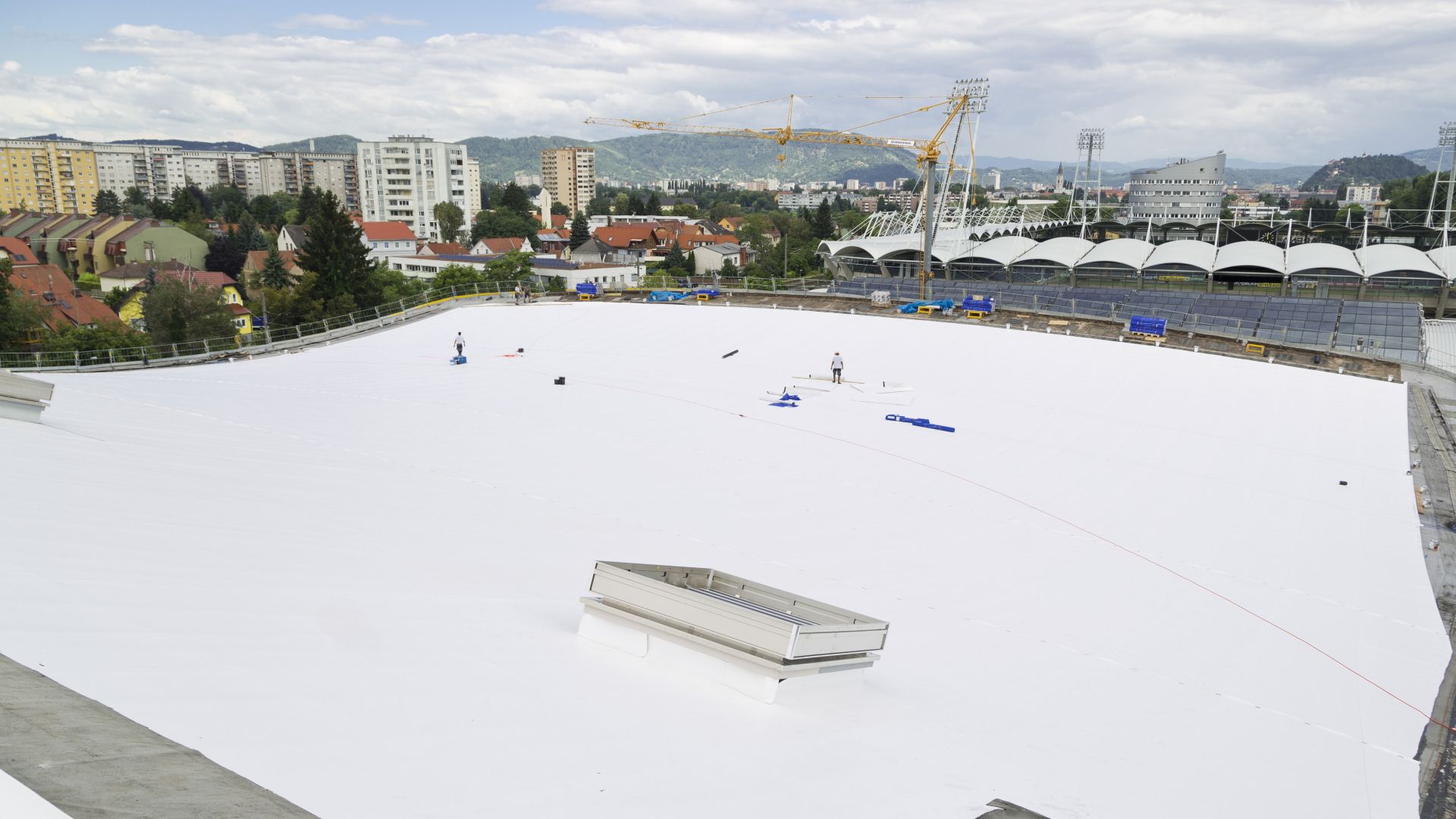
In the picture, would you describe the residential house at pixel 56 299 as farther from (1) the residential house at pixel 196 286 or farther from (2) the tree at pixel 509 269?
(2) the tree at pixel 509 269

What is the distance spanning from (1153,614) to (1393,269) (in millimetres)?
34535

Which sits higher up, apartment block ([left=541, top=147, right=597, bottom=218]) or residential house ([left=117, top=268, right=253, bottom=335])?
apartment block ([left=541, top=147, right=597, bottom=218])

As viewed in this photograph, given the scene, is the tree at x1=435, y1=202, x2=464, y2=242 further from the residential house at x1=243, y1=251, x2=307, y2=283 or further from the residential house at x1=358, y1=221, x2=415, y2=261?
the residential house at x1=243, y1=251, x2=307, y2=283

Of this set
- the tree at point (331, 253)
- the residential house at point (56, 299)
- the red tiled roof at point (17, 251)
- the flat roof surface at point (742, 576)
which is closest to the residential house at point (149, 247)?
the red tiled roof at point (17, 251)

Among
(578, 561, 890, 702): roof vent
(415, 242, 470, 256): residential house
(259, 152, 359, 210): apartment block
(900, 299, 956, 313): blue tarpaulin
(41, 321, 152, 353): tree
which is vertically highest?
(259, 152, 359, 210): apartment block

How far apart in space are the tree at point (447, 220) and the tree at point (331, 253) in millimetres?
62642

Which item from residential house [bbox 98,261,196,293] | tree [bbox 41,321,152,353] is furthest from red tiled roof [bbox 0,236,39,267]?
tree [bbox 41,321,152,353]

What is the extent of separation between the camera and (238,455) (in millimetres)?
8688

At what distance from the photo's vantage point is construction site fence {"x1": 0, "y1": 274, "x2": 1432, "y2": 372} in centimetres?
2084

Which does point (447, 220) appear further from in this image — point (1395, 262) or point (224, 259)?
point (1395, 262)

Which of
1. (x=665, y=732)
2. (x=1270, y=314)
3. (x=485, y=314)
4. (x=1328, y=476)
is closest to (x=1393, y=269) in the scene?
(x=1270, y=314)

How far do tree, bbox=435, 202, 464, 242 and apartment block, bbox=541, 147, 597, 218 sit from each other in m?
61.3

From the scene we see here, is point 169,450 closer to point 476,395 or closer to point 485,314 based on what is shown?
point 476,395

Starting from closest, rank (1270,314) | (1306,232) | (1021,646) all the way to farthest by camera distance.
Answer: (1021,646)
(1270,314)
(1306,232)
